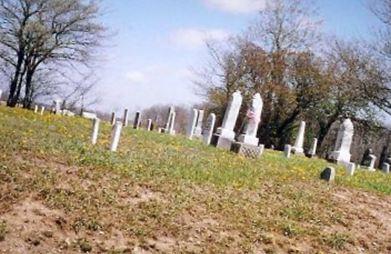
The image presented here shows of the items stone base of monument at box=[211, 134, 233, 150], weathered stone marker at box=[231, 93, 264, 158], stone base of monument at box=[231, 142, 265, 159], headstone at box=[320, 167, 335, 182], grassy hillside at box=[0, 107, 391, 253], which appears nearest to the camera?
grassy hillside at box=[0, 107, 391, 253]

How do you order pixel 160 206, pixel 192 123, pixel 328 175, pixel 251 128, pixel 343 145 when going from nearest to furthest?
pixel 160 206 < pixel 328 175 < pixel 251 128 < pixel 343 145 < pixel 192 123

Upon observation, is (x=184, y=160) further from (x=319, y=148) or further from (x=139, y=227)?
(x=319, y=148)

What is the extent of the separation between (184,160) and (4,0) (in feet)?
78.6

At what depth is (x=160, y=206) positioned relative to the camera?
8.57 m

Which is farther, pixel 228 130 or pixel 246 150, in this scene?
pixel 228 130

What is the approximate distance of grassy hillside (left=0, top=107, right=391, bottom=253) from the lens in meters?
7.17

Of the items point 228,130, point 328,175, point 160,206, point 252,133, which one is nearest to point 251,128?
point 252,133

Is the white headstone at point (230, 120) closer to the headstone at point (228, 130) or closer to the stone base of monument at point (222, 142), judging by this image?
the headstone at point (228, 130)

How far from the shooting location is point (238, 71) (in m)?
41.1

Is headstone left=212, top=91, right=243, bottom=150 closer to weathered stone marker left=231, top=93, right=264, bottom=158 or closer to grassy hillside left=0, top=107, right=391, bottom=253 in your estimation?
weathered stone marker left=231, top=93, right=264, bottom=158

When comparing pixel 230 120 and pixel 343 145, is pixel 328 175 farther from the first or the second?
pixel 343 145

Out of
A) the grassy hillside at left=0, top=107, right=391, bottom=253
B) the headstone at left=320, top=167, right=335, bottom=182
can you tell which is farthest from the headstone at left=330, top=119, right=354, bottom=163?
the grassy hillside at left=0, top=107, right=391, bottom=253

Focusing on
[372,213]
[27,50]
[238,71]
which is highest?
[238,71]

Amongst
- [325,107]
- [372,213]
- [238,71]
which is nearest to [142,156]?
[372,213]
